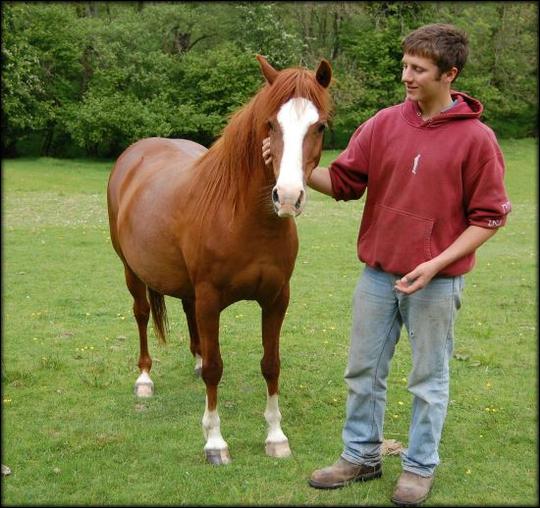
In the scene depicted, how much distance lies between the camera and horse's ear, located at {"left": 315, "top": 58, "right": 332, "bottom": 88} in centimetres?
352

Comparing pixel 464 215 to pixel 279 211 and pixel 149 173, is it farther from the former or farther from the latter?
pixel 149 173

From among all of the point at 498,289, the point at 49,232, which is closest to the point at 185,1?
the point at 49,232

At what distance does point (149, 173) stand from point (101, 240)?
749 cm

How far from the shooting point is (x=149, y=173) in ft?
17.8

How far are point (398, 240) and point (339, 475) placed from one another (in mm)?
1395

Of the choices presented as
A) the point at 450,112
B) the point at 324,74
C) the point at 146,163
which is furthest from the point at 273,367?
the point at 146,163

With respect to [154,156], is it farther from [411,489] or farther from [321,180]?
[411,489]

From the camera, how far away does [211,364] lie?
4.31m

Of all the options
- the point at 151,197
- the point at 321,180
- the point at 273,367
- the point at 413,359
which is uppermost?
the point at 321,180

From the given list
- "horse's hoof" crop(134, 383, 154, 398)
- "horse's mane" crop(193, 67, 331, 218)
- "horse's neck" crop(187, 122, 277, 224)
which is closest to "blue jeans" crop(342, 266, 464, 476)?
"horse's neck" crop(187, 122, 277, 224)

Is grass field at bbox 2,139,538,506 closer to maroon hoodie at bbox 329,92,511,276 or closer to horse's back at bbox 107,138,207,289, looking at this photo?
horse's back at bbox 107,138,207,289

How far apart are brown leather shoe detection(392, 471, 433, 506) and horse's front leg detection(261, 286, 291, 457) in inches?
33.8

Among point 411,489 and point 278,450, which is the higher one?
point 411,489

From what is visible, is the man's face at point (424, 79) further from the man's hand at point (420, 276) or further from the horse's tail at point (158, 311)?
the horse's tail at point (158, 311)
